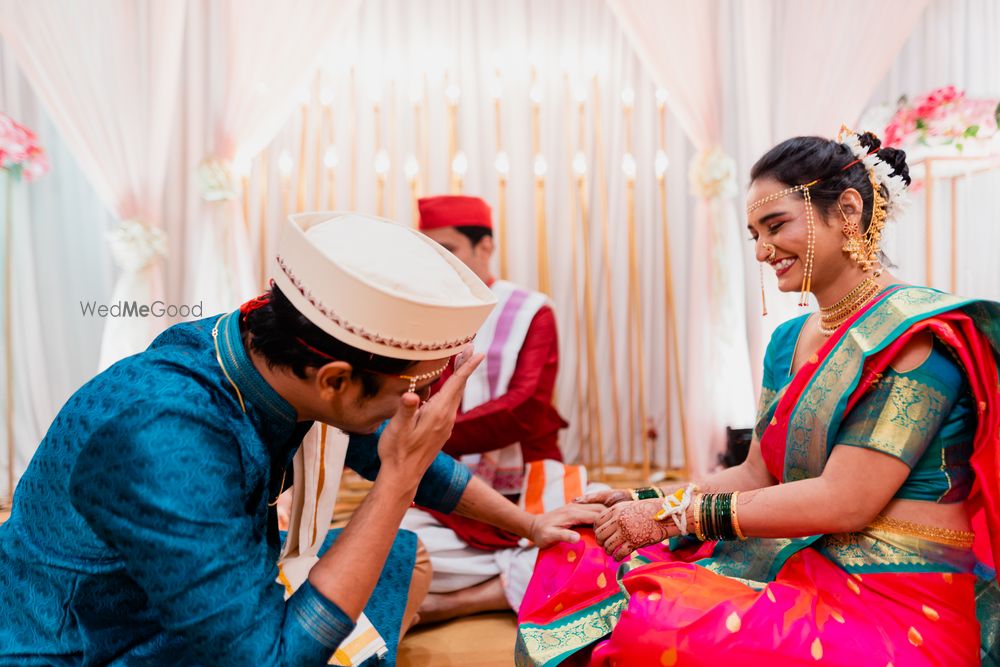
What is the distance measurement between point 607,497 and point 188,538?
0.94 metres

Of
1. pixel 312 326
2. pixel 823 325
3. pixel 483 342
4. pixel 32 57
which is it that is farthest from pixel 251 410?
pixel 32 57

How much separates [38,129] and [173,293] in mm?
945

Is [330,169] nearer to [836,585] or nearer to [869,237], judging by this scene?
[869,237]

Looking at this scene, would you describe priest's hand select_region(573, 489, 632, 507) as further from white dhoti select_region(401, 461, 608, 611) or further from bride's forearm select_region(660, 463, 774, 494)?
white dhoti select_region(401, 461, 608, 611)

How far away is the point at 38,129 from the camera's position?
3396 mm

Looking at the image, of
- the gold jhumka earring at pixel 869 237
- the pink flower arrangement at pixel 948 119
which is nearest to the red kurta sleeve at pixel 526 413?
the gold jhumka earring at pixel 869 237

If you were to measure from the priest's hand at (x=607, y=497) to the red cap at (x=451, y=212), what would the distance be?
4.53 feet

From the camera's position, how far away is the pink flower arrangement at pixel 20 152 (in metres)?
2.97

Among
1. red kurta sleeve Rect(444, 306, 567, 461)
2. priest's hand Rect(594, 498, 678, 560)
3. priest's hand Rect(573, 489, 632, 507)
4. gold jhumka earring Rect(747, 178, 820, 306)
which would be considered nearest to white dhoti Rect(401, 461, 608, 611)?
red kurta sleeve Rect(444, 306, 567, 461)

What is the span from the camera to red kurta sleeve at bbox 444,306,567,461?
2457mm

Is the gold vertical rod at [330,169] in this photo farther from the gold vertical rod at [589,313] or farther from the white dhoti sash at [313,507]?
the white dhoti sash at [313,507]

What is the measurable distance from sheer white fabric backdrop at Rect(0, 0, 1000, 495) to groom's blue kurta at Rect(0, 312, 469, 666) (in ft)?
8.13

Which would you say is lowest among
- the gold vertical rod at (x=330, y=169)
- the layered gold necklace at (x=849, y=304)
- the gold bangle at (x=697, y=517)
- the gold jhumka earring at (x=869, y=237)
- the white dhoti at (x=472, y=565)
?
the white dhoti at (x=472, y=565)

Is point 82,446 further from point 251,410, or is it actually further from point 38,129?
point 38,129
